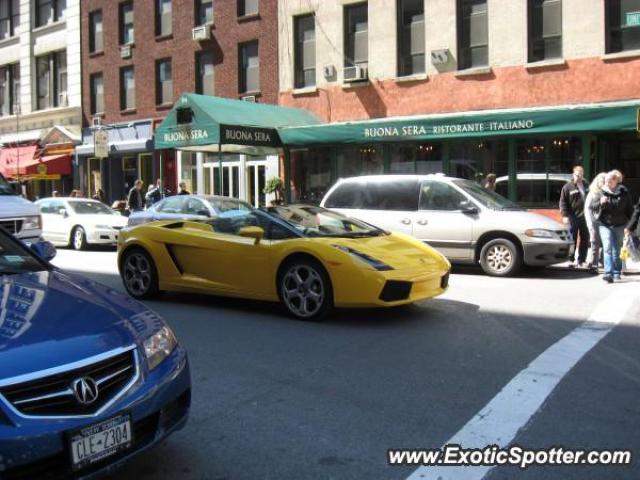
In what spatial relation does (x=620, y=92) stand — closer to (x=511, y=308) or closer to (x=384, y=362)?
(x=511, y=308)

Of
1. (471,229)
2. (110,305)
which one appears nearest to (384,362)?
(110,305)

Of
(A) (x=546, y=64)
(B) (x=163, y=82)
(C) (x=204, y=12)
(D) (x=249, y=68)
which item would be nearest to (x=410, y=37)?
(A) (x=546, y=64)

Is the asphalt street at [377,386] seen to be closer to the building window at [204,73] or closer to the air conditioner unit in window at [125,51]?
the building window at [204,73]

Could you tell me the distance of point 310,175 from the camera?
2188 centimetres

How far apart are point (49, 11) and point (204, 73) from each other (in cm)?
1101

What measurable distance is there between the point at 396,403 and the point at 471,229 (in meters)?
7.30

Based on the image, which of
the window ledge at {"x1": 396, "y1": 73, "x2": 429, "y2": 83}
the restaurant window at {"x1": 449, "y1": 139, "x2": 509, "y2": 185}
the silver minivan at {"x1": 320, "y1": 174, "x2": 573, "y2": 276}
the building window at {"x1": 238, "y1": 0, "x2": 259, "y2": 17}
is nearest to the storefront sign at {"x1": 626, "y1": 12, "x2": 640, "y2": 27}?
the restaurant window at {"x1": 449, "y1": 139, "x2": 509, "y2": 185}

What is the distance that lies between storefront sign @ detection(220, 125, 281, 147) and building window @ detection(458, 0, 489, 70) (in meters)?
5.63

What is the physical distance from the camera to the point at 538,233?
11.2 meters

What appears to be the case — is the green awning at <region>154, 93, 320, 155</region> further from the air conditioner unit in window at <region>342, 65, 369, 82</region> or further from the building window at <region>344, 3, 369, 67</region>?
the building window at <region>344, 3, 369, 67</region>

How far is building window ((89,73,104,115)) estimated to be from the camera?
2908 centimetres

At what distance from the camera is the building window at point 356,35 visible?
20.9m

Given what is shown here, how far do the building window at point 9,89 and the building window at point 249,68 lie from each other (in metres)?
14.9

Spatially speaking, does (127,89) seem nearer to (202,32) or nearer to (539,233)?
(202,32)
